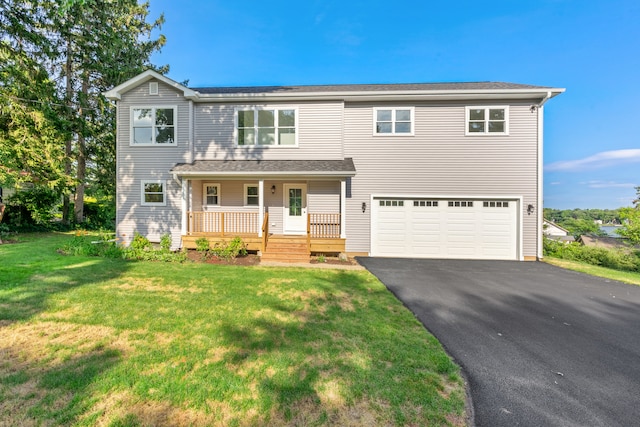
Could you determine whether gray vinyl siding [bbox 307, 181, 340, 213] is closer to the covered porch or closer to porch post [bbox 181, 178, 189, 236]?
the covered porch

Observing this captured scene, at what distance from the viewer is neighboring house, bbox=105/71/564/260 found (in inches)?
379

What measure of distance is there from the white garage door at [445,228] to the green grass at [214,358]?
16.0 feet

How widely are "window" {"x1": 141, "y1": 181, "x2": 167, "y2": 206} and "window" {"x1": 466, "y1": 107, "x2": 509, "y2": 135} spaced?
1225 cm

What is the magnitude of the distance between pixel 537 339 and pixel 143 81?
13.9m

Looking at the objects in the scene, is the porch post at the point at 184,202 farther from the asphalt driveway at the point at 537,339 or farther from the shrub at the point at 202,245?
the asphalt driveway at the point at 537,339

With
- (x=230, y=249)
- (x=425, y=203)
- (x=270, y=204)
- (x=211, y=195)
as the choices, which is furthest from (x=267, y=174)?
(x=425, y=203)

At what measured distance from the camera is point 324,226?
31.6ft

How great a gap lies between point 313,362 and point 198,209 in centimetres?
921

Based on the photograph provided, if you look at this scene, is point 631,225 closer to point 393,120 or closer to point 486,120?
point 486,120

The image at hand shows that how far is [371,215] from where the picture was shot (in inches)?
390

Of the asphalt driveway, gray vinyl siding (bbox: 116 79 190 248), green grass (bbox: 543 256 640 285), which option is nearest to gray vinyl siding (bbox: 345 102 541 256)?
green grass (bbox: 543 256 640 285)

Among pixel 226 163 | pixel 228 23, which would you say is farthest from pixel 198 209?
pixel 228 23

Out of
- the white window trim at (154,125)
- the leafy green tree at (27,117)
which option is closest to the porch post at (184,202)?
the white window trim at (154,125)

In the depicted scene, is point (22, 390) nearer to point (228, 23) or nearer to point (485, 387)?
point (485, 387)
